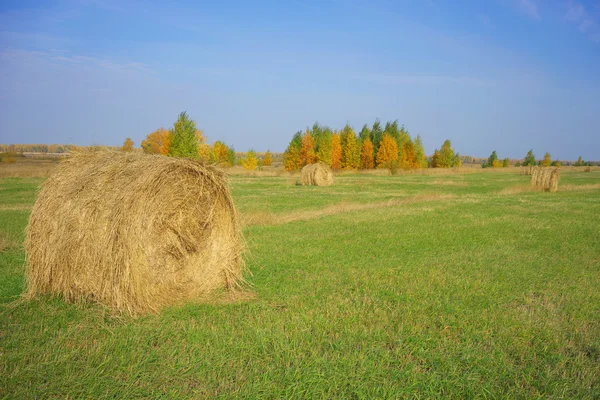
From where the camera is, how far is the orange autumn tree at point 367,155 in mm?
74812

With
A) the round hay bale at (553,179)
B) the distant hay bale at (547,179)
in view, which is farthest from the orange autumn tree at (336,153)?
the round hay bale at (553,179)

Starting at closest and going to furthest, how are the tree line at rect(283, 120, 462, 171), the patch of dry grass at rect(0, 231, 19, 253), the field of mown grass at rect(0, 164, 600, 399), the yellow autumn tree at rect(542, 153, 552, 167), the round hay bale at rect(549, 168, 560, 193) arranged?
the field of mown grass at rect(0, 164, 600, 399) → the patch of dry grass at rect(0, 231, 19, 253) → the round hay bale at rect(549, 168, 560, 193) → the tree line at rect(283, 120, 462, 171) → the yellow autumn tree at rect(542, 153, 552, 167)

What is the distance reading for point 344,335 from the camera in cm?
593

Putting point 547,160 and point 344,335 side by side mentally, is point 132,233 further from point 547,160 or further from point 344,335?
point 547,160

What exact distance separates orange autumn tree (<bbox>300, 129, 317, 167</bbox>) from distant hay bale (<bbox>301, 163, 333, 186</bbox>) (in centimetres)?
3295

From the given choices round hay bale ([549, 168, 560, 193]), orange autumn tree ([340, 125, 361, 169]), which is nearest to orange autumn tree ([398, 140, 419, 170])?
orange autumn tree ([340, 125, 361, 169])

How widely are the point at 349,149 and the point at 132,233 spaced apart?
6918 centimetres

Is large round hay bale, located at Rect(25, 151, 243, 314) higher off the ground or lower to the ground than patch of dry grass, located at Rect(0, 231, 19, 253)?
higher

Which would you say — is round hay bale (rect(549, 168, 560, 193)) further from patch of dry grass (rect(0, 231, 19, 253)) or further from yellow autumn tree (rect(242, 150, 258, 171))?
yellow autumn tree (rect(242, 150, 258, 171))

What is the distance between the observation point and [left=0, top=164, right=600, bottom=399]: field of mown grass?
4.68 metres

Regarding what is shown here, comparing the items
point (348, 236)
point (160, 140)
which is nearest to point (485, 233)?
point (348, 236)

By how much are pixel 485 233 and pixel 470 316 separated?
868cm

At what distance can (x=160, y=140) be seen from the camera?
89.4 m

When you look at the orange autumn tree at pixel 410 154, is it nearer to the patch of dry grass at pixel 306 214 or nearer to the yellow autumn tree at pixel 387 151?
the yellow autumn tree at pixel 387 151
